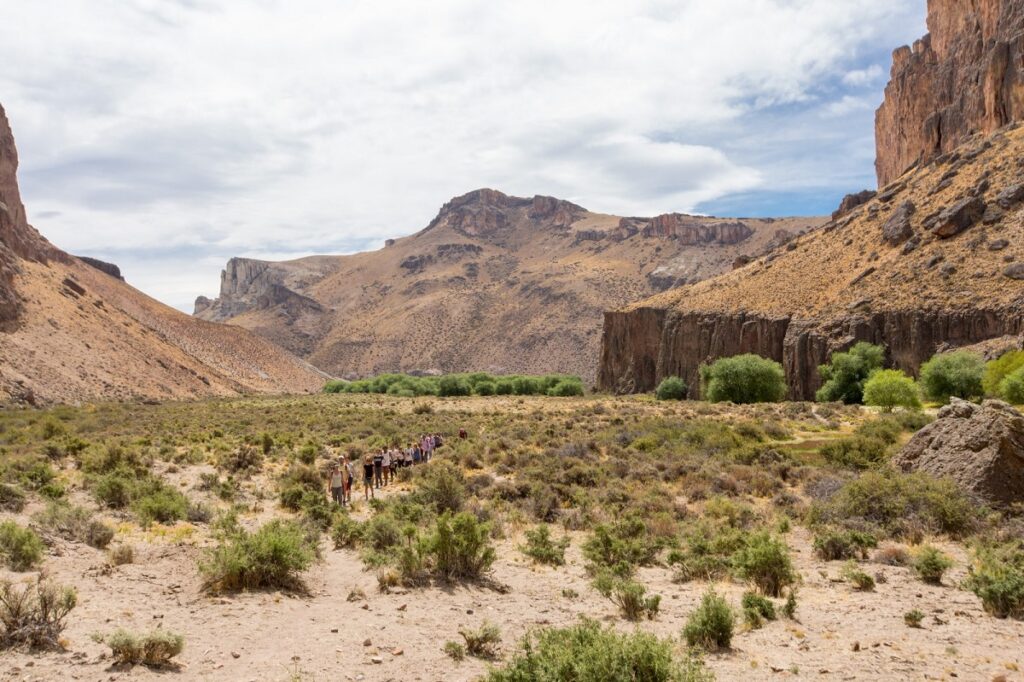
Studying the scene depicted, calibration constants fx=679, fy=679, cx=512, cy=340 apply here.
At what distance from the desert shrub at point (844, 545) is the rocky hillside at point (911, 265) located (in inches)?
1723

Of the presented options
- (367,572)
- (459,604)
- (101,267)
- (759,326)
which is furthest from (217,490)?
(101,267)

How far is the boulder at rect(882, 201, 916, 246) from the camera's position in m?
65.6

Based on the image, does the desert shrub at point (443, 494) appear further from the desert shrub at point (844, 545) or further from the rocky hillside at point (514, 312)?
the rocky hillside at point (514, 312)

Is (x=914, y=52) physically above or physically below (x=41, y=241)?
above

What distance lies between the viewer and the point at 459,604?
34.4ft

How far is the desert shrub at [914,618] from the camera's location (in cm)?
915

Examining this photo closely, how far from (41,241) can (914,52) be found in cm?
12681

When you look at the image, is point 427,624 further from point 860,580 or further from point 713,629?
point 860,580

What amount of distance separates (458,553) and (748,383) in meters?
51.6

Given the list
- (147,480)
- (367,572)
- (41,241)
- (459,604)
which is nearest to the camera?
(459,604)

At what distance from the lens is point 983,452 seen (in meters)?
14.9

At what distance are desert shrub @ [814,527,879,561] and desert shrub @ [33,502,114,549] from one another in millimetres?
13551

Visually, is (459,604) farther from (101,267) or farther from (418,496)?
(101,267)

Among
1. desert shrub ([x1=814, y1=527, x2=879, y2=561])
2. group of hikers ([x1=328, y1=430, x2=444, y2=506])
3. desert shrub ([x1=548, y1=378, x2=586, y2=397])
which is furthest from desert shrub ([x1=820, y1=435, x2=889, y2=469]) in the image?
desert shrub ([x1=548, y1=378, x2=586, y2=397])
